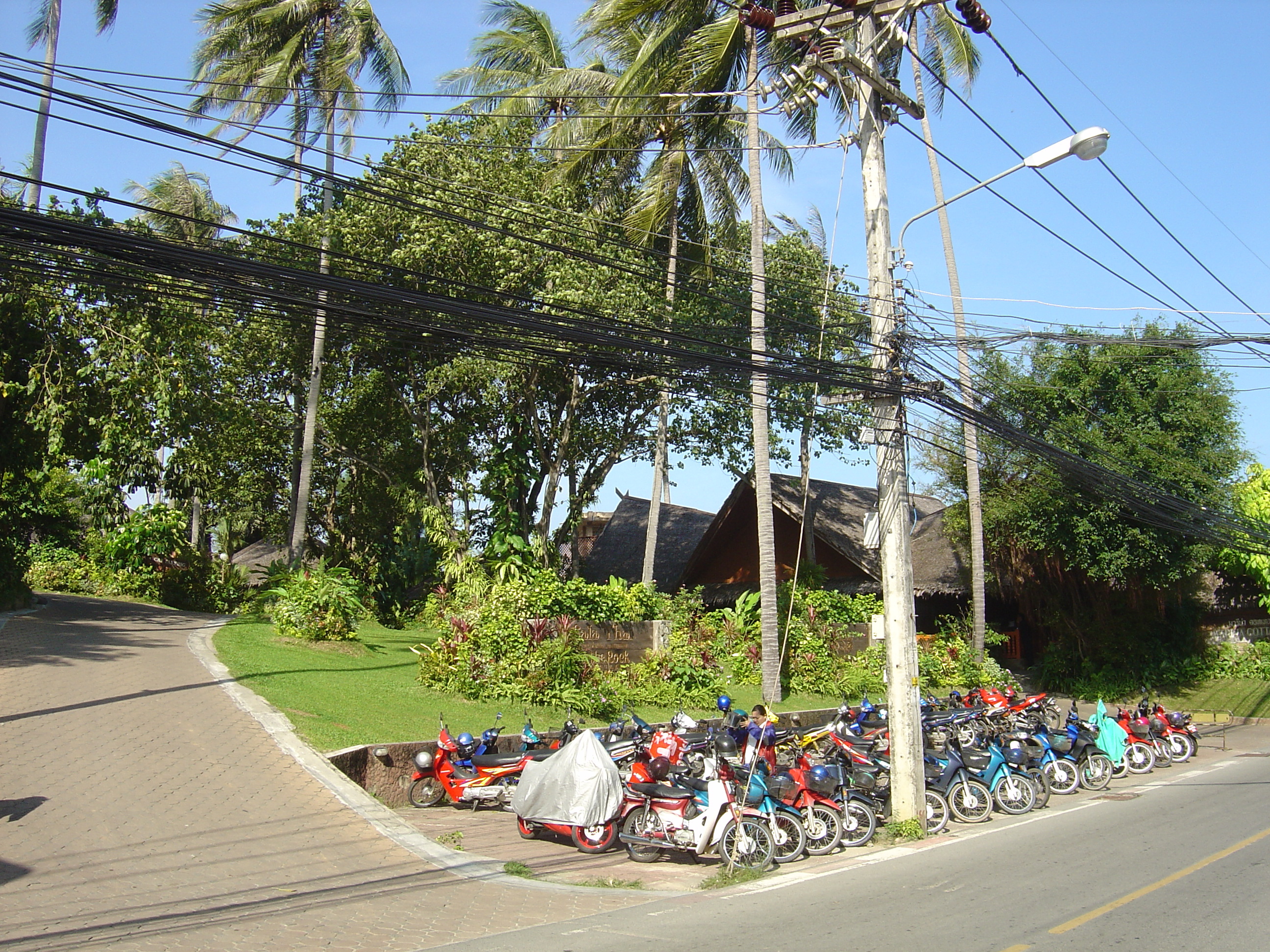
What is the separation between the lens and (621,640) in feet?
59.0

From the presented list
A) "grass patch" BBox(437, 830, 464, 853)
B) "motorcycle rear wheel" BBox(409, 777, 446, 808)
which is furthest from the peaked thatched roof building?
"grass patch" BBox(437, 830, 464, 853)

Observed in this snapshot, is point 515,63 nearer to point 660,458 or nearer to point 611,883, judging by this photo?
point 660,458

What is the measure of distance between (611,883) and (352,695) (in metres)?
6.85

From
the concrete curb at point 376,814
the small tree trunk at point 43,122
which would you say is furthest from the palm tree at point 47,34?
the concrete curb at point 376,814

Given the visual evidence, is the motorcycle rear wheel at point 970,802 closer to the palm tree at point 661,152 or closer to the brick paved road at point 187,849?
the brick paved road at point 187,849

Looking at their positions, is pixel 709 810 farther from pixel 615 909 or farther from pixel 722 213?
pixel 722 213

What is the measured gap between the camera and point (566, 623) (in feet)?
54.0

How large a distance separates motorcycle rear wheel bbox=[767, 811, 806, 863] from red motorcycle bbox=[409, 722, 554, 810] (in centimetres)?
300

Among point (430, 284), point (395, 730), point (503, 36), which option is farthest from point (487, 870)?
point (503, 36)

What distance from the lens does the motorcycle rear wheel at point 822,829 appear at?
33.5ft

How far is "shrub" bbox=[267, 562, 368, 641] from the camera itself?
60.9ft

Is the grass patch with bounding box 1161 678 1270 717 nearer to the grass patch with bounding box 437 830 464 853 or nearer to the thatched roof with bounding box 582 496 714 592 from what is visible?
the thatched roof with bounding box 582 496 714 592

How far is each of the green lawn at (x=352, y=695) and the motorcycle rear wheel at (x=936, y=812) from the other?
18.6 ft

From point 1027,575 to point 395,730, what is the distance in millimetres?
19674
